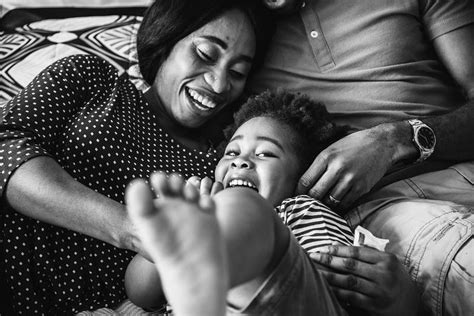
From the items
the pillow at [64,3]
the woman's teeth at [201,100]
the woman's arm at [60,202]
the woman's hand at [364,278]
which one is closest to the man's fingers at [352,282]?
the woman's hand at [364,278]

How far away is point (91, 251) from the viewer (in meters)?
1.10

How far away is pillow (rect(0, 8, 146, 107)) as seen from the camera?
1591mm

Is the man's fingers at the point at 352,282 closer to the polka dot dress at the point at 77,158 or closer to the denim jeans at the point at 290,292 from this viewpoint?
the denim jeans at the point at 290,292

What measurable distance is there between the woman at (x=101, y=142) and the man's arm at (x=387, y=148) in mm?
336

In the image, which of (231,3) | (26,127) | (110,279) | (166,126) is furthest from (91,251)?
(231,3)

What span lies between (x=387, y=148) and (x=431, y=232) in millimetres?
240

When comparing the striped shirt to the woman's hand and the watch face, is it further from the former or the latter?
the watch face

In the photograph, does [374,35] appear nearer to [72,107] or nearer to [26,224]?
[72,107]

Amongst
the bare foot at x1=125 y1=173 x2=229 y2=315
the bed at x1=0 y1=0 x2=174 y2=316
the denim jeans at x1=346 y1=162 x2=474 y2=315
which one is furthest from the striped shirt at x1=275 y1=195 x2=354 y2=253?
the bed at x1=0 y1=0 x2=174 y2=316

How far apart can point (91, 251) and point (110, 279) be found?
0.07 meters

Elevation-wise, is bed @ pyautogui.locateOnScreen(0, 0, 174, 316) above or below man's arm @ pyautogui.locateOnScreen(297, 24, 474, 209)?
above

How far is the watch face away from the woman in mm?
478

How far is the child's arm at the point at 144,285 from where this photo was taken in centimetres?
95

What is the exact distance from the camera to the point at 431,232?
3.24 ft
